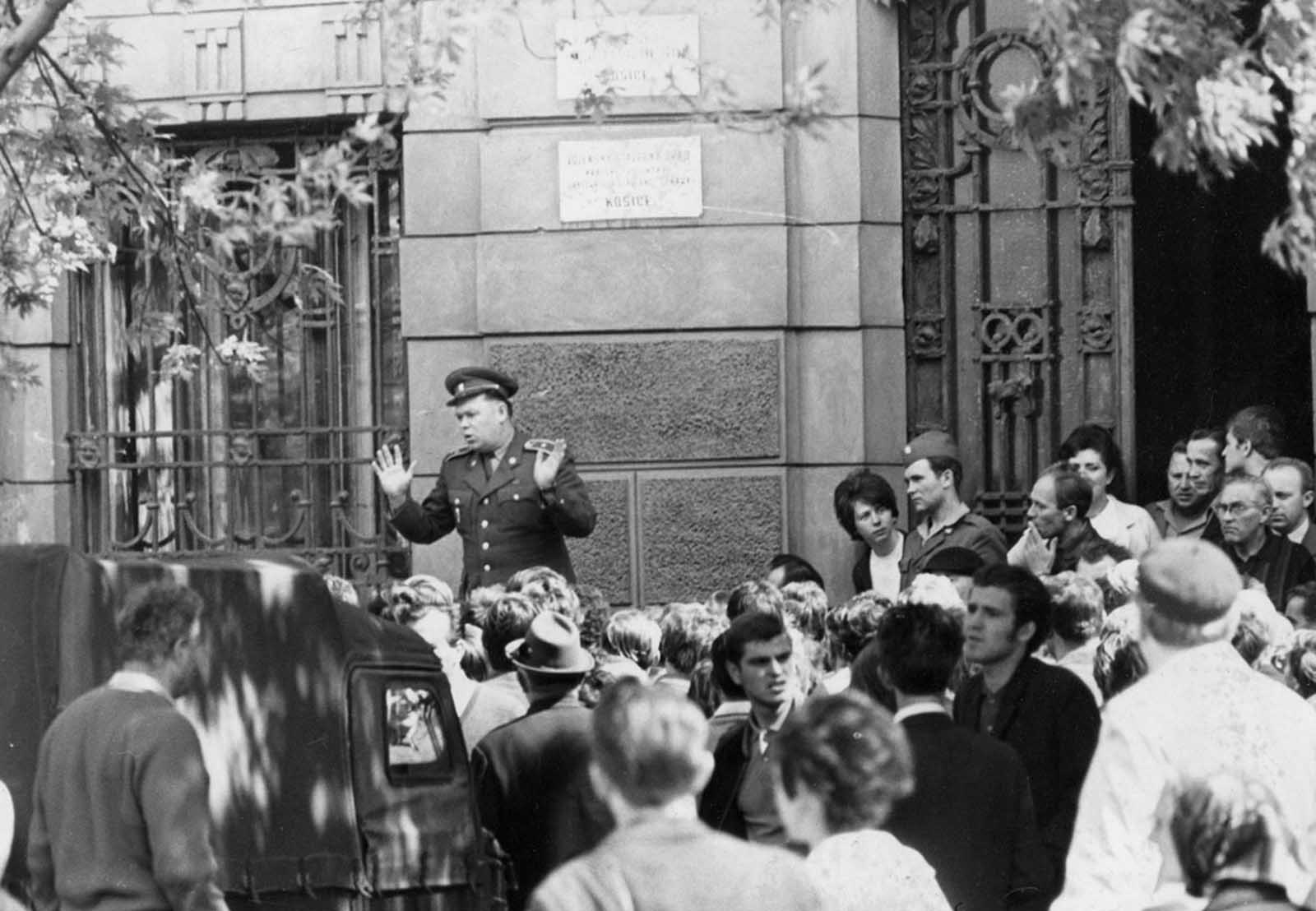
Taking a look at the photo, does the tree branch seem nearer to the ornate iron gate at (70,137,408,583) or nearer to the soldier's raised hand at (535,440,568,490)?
the soldier's raised hand at (535,440,568,490)

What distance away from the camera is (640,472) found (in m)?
14.8

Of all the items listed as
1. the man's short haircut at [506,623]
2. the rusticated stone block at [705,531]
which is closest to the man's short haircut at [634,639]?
the man's short haircut at [506,623]

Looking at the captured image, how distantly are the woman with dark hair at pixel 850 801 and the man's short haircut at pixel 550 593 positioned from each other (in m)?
3.55

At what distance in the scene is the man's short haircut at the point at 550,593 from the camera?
9.45m

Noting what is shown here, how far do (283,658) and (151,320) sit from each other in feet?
12.1

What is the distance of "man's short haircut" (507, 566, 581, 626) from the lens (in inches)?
372

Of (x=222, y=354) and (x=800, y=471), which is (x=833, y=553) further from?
(x=222, y=354)

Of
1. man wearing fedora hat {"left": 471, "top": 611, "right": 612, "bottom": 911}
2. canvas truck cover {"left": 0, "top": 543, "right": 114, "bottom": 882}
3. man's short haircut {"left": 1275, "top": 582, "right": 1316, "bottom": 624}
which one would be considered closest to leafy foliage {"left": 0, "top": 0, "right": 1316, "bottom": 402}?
man's short haircut {"left": 1275, "top": 582, "right": 1316, "bottom": 624}

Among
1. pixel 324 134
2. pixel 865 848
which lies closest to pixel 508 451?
pixel 324 134

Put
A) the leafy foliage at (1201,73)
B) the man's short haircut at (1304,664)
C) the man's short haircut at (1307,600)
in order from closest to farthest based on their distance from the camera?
the leafy foliage at (1201,73)
the man's short haircut at (1304,664)
the man's short haircut at (1307,600)

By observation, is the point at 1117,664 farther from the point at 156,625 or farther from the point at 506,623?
the point at 156,625

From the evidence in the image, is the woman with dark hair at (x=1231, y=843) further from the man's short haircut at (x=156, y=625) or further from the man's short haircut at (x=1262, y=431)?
the man's short haircut at (x=1262, y=431)

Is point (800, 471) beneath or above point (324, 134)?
beneath

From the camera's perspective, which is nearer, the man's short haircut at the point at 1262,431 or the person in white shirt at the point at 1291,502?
the person in white shirt at the point at 1291,502
